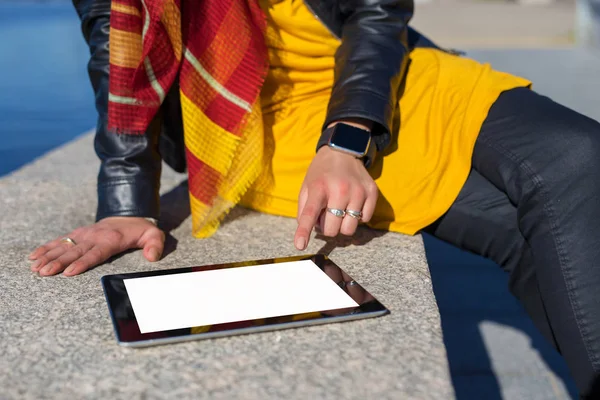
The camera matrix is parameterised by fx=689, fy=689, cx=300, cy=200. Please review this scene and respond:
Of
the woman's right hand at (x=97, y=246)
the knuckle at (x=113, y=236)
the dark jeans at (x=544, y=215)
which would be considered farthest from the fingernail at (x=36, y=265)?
the dark jeans at (x=544, y=215)

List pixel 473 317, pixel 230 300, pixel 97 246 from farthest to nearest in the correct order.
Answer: pixel 473 317 → pixel 97 246 → pixel 230 300

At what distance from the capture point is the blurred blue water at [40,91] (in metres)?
3.51

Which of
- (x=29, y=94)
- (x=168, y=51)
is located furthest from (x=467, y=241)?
(x=29, y=94)

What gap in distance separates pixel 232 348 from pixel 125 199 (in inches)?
23.5

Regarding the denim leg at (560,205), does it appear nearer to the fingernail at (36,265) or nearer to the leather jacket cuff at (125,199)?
the leather jacket cuff at (125,199)

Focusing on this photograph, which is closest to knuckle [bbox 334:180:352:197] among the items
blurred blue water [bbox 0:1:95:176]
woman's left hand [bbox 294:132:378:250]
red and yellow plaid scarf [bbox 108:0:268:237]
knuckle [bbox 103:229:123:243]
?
woman's left hand [bbox 294:132:378:250]

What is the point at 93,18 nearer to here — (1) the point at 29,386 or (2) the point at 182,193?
(2) the point at 182,193

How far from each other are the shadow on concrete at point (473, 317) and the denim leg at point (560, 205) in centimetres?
45

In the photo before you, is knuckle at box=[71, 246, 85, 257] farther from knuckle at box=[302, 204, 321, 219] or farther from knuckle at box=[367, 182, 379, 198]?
knuckle at box=[367, 182, 379, 198]

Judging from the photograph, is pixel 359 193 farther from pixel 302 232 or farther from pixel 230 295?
pixel 230 295

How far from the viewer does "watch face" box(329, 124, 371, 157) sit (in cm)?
130

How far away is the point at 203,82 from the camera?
1445mm

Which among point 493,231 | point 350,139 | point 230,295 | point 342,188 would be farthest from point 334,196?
point 493,231

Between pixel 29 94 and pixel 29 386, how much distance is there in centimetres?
442
